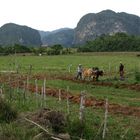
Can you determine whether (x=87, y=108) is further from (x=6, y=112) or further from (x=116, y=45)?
(x=116, y=45)

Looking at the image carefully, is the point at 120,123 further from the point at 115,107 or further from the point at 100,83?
the point at 100,83

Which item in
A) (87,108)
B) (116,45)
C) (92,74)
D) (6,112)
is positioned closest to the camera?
(6,112)

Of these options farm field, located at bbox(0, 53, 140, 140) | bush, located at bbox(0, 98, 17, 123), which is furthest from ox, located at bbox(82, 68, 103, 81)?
bush, located at bbox(0, 98, 17, 123)

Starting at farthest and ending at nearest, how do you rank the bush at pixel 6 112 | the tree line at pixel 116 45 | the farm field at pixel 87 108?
1. the tree line at pixel 116 45
2. the bush at pixel 6 112
3. the farm field at pixel 87 108

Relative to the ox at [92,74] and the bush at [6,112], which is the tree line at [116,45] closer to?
the ox at [92,74]

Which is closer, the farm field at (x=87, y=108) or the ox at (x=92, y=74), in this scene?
the farm field at (x=87, y=108)

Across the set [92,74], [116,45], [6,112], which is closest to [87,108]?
[6,112]

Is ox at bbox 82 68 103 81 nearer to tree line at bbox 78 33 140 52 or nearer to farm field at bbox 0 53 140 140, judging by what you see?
farm field at bbox 0 53 140 140

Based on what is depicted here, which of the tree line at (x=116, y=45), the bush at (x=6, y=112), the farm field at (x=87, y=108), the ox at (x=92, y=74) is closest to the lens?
the farm field at (x=87, y=108)

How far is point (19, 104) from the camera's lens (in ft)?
57.8

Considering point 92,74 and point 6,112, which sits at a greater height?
point 6,112

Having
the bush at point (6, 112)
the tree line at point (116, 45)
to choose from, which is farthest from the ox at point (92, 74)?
the tree line at point (116, 45)

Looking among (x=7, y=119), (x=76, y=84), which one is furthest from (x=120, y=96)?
(x=7, y=119)

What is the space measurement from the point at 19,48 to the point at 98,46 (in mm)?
17605
